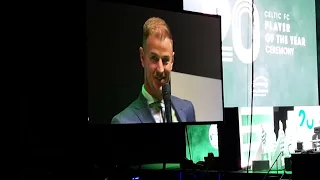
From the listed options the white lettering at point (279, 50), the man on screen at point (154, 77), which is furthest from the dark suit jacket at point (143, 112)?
the white lettering at point (279, 50)

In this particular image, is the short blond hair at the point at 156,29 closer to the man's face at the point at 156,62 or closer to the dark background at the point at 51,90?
the man's face at the point at 156,62

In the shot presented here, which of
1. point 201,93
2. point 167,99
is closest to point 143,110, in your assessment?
point 167,99

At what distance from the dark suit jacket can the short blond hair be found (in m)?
0.34

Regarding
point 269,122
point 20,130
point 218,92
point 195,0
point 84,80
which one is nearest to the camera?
point 20,130

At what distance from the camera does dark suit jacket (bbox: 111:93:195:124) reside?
10.0 ft

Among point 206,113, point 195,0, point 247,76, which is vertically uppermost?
point 195,0

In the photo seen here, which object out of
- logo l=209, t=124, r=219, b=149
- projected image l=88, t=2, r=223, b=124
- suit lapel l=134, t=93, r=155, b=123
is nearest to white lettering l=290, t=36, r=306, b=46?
logo l=209, t=124, r=219, b=149

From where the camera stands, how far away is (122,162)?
3.20 metres

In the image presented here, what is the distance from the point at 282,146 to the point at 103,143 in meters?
1.75

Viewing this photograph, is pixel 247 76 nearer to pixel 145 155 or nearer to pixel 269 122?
pixel 269 122

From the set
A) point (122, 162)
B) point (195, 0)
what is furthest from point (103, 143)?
point (195, 0)

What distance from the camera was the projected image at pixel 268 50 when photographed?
13.2ft

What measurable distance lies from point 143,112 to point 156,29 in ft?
1.57

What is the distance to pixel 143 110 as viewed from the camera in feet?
10.4
